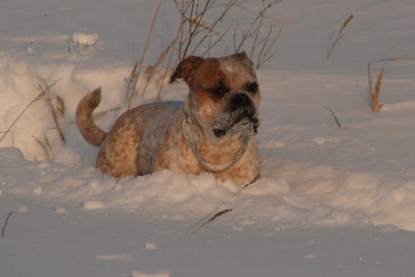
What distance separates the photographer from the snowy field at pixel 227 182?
4.47 metres

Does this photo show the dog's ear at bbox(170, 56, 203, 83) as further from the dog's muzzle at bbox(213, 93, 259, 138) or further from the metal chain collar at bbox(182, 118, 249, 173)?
the dog's muzzle at bbox(213, 93, 259, 138)

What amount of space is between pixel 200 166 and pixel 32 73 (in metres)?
2.63

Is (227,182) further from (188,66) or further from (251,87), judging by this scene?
Result: (188,66)

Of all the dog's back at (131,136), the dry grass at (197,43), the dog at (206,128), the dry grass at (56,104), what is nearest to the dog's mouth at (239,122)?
the dog at (206,128)

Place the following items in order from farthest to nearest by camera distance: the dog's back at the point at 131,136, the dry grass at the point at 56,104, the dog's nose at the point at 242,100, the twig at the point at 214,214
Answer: the dry grass at the point at 56,104, the dog's back at the point at 131,136, the dog's nose at the point at 242,100, the twig at the point at 214,214

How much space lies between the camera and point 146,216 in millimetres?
5242

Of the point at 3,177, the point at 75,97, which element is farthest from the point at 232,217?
the point at 75,97

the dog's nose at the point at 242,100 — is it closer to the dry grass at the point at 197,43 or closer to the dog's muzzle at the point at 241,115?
the dog's muzzle at the point at 241,115

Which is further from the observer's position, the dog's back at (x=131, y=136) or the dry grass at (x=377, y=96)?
the dry grass at (x=377, y=96)

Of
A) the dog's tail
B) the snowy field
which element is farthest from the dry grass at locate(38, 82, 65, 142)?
the dog's tail

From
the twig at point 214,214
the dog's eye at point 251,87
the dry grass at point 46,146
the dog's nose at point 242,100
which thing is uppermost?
the dog's eye at point 251,87

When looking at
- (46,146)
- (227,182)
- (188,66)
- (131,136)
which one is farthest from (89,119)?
(227,182)

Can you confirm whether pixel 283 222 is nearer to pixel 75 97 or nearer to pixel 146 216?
pixel 146 216

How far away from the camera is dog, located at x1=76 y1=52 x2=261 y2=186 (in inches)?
235
